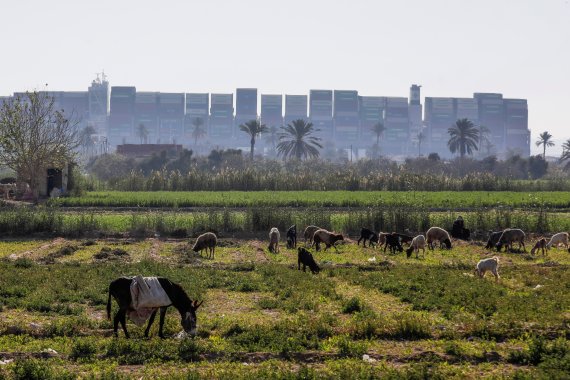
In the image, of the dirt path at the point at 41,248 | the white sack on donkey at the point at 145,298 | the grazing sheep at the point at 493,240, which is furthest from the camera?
the grazing sheep at the point at 493,240

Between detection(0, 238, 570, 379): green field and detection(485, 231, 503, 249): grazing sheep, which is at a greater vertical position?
detection(485, 231, 503, 249): grazing sheep

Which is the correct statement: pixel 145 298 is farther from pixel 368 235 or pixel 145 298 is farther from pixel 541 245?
pixel 541 245

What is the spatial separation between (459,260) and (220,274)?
27.1ft

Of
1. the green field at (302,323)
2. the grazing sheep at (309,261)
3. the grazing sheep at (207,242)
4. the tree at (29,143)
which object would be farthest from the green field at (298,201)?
the grazing sheep at (309,261)

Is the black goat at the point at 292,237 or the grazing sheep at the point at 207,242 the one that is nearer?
the grazing sheep at the point at 207,242

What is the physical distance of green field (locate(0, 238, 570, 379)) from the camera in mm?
10070

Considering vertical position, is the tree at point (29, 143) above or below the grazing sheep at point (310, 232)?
above

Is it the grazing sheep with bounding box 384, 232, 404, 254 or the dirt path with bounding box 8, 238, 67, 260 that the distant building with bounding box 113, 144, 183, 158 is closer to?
the dirt path with bounding box 8, 238, 67, 260

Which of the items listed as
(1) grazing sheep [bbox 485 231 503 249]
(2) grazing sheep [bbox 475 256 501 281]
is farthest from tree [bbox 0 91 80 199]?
(2) grazing sheep [bbox 475 256 501 281]

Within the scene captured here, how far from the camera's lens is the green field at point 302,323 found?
1007 centimetres

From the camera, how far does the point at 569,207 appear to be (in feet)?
143

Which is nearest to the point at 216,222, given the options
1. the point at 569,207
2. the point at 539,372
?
the point at 539,372

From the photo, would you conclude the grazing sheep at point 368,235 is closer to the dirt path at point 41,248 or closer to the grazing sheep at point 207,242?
the grazing sheep at point 207,242

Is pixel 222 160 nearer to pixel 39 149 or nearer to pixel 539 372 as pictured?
pixel 39 149
